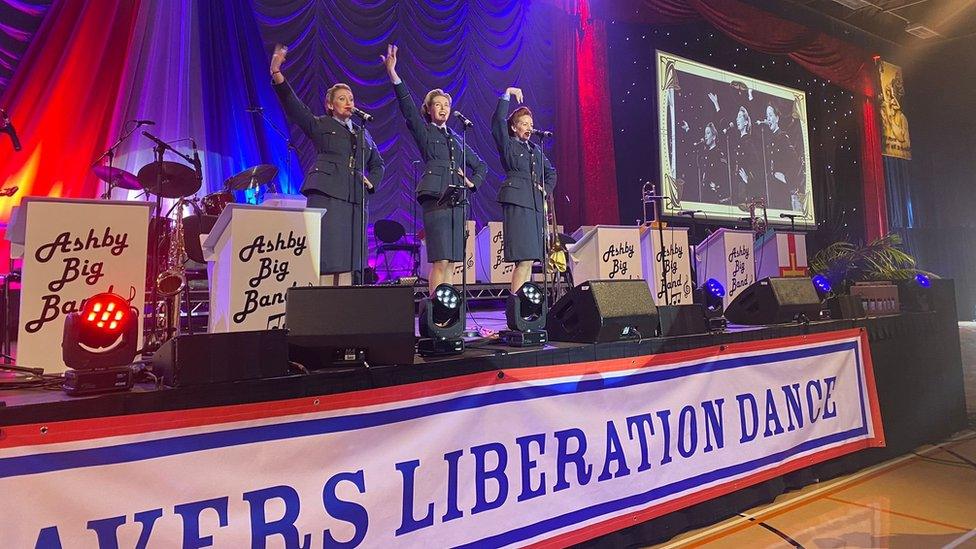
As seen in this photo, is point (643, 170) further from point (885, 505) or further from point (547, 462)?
point (547, 462)

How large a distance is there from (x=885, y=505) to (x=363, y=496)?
7.80ft

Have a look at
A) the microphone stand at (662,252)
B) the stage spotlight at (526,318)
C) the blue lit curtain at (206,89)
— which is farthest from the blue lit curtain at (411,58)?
the stage spotlight at (526,318)

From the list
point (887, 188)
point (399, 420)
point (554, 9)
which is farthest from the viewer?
point (887, 188)

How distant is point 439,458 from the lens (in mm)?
1678

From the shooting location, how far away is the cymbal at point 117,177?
379 centimetres

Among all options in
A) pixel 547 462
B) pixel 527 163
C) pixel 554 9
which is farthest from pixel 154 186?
pixel 554 9

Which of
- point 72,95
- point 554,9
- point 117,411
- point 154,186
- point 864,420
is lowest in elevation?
point 864,420

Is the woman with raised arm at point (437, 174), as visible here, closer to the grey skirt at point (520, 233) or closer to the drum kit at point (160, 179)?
the grey skirt at point (520, 233)

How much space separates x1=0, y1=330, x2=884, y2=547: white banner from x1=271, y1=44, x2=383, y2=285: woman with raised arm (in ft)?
5.42

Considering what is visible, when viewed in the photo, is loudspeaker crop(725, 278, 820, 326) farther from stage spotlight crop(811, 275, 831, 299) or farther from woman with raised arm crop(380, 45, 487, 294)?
woman with raised arm crop(380, 45, 487, 294)

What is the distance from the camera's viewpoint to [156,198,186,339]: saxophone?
2.93m

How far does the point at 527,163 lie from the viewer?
3.88m

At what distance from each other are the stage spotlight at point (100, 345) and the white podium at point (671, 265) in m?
4.47

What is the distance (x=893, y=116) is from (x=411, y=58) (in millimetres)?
10177
